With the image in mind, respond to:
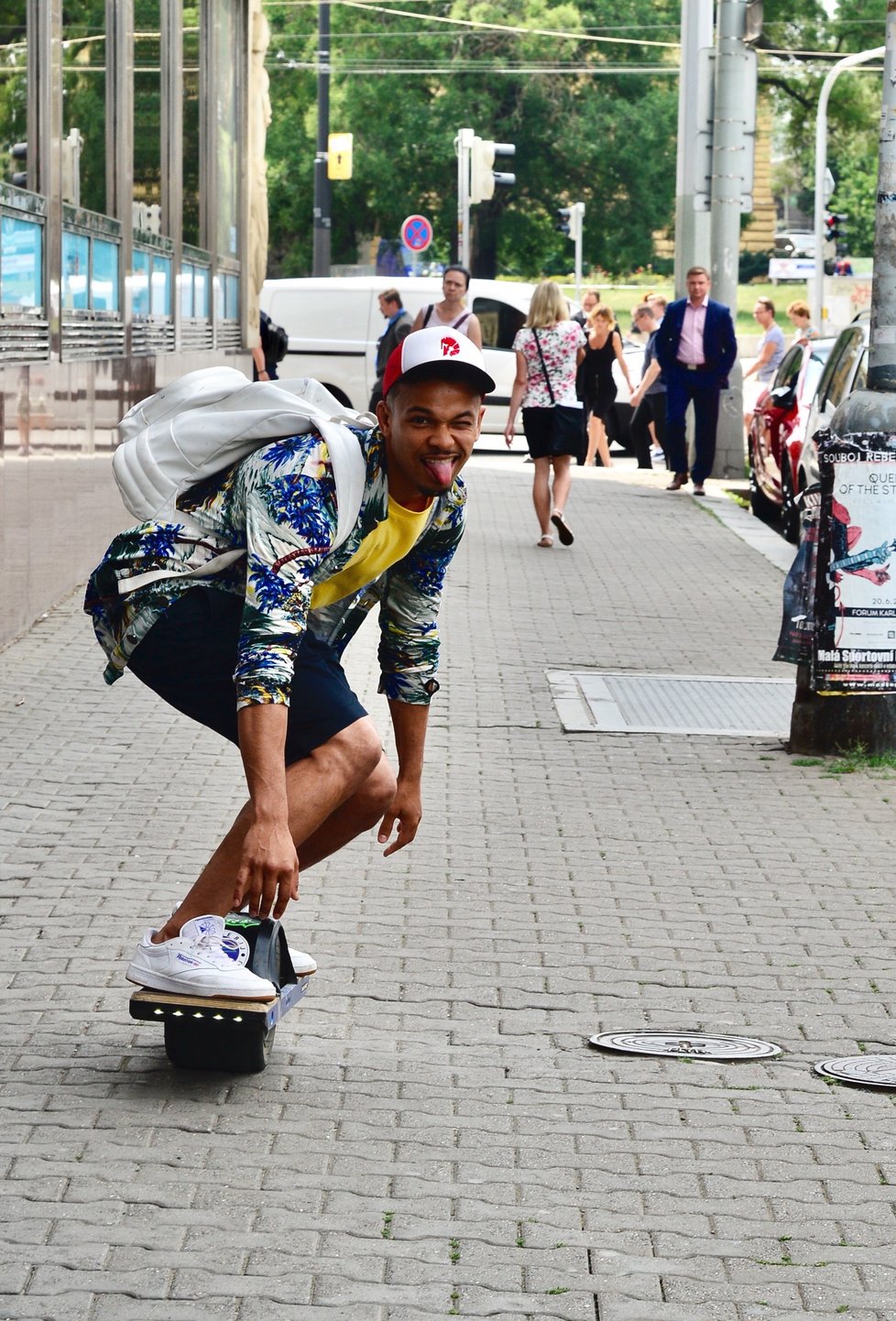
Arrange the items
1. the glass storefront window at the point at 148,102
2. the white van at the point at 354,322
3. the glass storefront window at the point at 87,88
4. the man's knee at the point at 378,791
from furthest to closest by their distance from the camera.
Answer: the white van at the point at 354,322, the glass storefront window at the point at 148,102, the glass storefront window at the point at 87,88, the man's knee at the point at 378,791

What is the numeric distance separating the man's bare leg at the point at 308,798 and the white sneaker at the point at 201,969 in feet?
0.25

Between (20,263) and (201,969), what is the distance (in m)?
7.16

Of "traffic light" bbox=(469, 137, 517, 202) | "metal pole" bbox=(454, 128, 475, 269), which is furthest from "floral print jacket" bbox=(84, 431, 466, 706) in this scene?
"traffic light" bbox=(469, 137, 517, 202)

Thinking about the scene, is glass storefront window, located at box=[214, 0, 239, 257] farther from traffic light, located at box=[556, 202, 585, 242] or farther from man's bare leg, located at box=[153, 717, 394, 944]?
traffic light, located at box=[556, 202, 585, 242]

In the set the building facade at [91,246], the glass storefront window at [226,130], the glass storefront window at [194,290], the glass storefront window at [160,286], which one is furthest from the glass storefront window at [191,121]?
the glass storefront window at [160,286]

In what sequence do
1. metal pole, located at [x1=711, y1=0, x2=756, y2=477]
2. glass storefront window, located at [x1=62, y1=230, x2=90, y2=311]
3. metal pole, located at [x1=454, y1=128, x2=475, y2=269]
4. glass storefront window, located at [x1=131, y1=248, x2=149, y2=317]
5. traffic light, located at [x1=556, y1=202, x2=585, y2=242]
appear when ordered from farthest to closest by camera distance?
1. traffic light, located at [x1=556, y1=202, x2=585, y2=242]
2. metal pole, located at [x1=454, y1=128, x2=475, y2=269]
3. metal pole, located at [x1=711, y1=0, x2=756, y2=477]
4. glass storefront window, located at [x1=131, y1=248, x2=149, y2=317]
5. glass storefront window, located at [x1=62, y1=230, x2=90, y2=311]

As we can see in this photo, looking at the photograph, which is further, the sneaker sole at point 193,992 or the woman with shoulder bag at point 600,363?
the woman with shoulder bag at point 600,363

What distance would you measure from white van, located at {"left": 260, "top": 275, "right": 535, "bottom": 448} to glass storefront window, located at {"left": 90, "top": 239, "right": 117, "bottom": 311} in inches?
451

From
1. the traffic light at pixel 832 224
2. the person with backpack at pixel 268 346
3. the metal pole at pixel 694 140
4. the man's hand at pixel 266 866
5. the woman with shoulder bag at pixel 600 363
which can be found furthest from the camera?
the traffic light at pixel 832 224

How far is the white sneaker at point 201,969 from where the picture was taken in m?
4.21

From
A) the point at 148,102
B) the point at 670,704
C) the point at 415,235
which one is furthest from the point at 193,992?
the point at 415,235

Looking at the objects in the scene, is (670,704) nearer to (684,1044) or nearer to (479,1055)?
(684,1044)

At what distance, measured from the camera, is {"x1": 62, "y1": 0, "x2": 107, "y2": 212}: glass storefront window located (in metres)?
12.1

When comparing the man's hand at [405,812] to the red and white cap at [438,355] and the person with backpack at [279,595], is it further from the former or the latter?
the red and white cap at [438,355]
